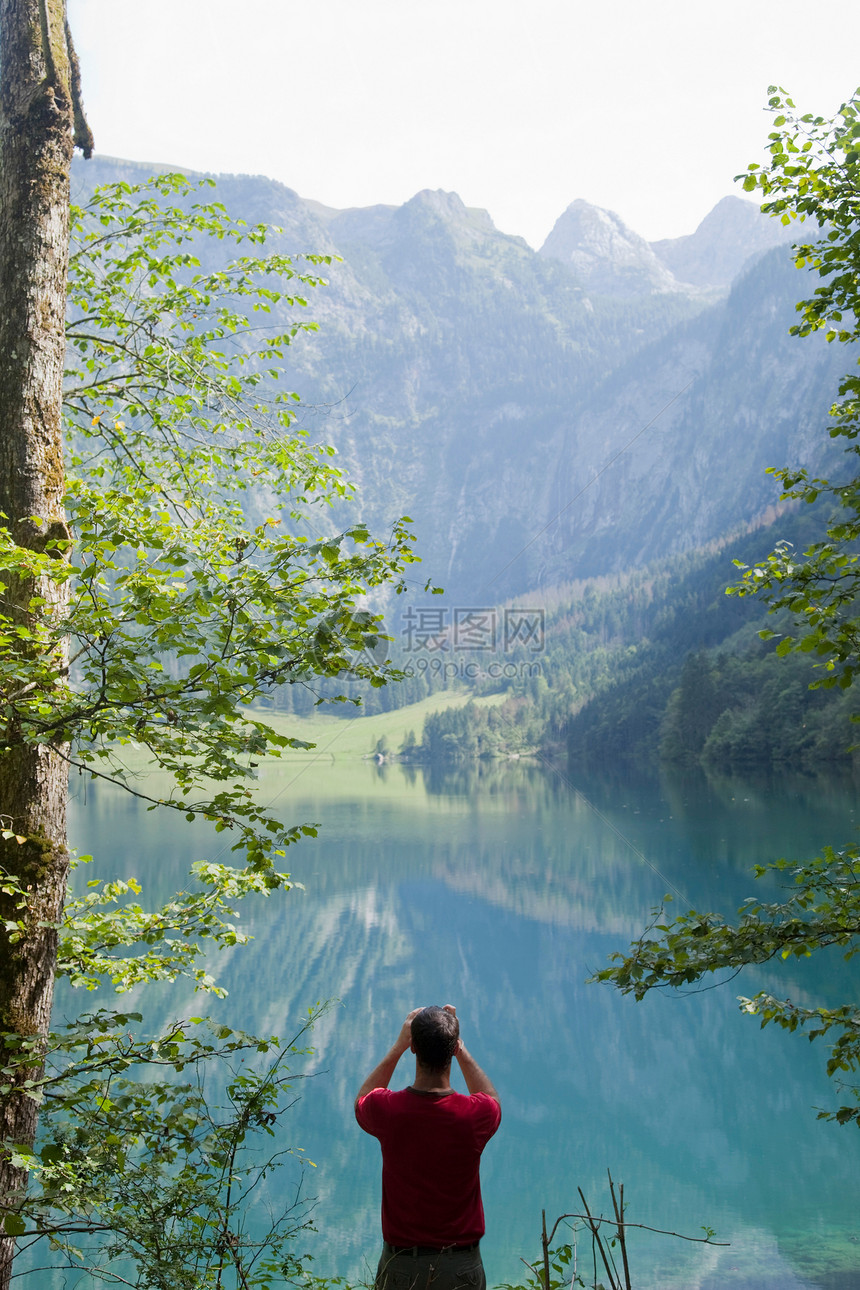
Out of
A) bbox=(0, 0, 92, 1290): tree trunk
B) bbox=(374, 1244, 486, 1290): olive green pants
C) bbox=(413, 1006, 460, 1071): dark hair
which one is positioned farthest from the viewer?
bbox=(0, 0, 92, 1290): tree trunk

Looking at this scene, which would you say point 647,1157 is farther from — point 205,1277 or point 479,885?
point 479,885

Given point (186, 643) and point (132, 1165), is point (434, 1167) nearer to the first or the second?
point (132, 1165)

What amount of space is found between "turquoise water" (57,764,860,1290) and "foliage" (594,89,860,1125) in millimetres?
5079

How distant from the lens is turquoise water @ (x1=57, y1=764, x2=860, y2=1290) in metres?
11.5

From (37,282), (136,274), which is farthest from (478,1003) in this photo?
(37,282)

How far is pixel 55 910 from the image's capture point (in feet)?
12.4

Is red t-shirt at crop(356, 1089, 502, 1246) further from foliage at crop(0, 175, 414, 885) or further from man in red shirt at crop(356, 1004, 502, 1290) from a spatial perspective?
foliage at crop(0, 175, 414, 885)

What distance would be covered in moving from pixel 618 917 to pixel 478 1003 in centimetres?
873

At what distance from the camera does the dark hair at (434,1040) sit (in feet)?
10.2

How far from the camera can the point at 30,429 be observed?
411 cm

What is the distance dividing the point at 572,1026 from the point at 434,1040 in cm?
1917

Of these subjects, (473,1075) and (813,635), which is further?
(813,635)

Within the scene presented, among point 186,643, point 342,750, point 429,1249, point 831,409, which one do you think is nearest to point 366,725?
point 342,750

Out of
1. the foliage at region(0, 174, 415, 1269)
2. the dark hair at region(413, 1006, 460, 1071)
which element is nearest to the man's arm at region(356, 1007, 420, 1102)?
the dark hair at region(413, 1006, 460, 1071)
